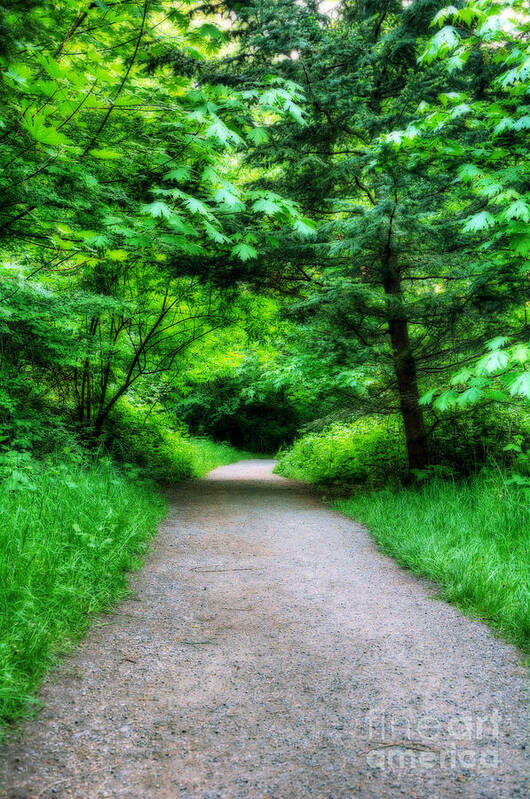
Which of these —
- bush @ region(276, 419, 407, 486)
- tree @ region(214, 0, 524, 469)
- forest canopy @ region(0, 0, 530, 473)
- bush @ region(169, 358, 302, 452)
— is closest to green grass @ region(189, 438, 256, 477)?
bush @ region(276, 419, 407, 486)

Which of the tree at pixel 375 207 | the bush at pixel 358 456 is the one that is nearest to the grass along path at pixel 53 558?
the tree at pixel 375 207

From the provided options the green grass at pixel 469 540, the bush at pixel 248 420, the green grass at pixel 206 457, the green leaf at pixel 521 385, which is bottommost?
the green grass at pixel 469 540

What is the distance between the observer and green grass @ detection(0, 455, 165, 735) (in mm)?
2354

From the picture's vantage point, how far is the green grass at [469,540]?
133 inches

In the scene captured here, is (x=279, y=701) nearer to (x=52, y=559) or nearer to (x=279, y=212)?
(x=52, y=559)

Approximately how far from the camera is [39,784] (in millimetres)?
1727

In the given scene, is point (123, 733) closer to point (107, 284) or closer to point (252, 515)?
point (252, 515)

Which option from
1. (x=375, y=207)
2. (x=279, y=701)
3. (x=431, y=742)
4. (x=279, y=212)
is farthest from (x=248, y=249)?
(x=431, y=742)

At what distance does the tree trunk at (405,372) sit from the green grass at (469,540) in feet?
2.49

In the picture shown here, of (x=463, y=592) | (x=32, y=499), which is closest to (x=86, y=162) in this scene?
(x=32, y=499)

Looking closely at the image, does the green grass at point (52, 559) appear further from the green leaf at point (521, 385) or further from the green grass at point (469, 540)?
the green leaf at point (521, 385)

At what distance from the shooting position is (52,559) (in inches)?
128

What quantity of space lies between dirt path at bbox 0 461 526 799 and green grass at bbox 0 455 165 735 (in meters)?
0.17

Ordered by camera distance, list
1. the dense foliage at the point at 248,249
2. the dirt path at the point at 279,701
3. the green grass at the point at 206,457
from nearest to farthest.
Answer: the dirt path at the point at 279,701 < the dense foliage at the point at 248,249 < the green grass at the point at 206,457
